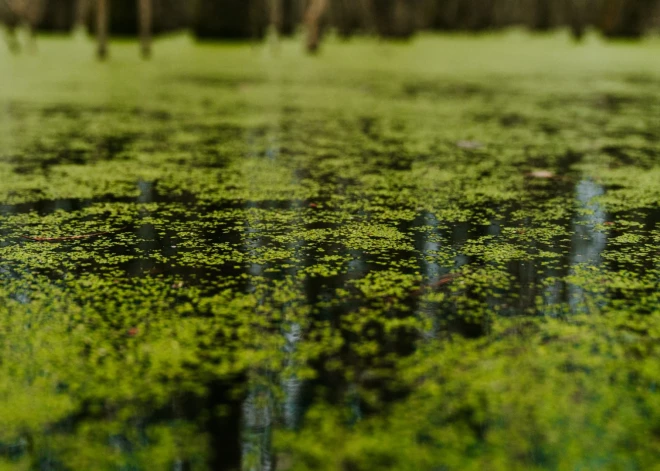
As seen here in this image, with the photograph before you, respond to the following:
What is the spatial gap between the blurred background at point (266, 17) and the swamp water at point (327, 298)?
13.8ft

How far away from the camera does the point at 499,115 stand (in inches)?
160

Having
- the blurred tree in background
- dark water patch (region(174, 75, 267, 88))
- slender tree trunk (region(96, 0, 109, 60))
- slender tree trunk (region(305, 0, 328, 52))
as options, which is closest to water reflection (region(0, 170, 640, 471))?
dark water patch (region(174, 75, 267, 88))

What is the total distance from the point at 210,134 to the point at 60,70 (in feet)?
10.6

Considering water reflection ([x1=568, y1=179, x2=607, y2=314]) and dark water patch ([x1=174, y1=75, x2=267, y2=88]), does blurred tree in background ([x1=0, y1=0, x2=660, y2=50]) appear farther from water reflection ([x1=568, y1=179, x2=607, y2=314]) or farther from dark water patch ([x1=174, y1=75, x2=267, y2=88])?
water reflection ([x1=568, y1=179, x2=607, y2=314])

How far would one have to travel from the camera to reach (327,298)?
1459 mm

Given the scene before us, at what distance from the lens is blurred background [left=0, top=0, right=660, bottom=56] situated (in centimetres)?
902

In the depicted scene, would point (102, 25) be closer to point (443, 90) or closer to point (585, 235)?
point (443, 90)

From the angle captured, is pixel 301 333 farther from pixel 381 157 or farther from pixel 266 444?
pixel 381 157

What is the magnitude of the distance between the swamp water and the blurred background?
421 centimetres

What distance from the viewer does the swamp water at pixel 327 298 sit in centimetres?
100

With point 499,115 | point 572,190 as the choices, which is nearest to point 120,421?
point 572,190

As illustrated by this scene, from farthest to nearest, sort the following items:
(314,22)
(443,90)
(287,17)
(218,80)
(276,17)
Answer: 1. (287,17)
2. (276,17)
3. (314,22)
4. (218,80)
5. (443,90)

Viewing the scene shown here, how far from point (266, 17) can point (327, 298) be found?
10546mm

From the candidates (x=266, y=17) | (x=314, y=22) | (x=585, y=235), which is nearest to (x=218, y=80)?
(x=314, y=22)
